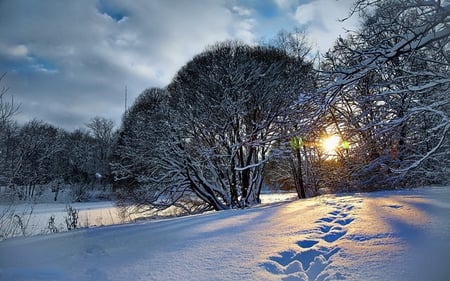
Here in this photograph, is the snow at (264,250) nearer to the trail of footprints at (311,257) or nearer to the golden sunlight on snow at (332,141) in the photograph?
the trail of footprints at (311,257)

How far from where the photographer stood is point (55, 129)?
46500 millimetres

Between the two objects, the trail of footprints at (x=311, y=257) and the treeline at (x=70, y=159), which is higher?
the treeline at (x=70, y=159)

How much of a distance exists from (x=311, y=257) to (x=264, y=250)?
1.64ft

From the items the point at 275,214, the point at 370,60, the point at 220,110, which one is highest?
the point at 220,110

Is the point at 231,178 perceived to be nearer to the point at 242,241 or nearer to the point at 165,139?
the point at 165,139

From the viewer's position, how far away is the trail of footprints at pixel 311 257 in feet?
9.05

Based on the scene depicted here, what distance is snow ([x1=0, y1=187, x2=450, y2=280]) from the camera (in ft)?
9.10

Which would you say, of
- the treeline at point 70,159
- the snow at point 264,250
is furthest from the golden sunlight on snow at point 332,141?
the treeline at point 70,159

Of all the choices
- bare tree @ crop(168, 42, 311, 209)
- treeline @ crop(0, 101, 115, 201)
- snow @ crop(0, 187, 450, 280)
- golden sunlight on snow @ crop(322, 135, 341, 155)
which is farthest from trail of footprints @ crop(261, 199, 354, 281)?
treeline @ crop(0, 101, 115, 201)

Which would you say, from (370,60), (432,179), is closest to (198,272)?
(370,60)

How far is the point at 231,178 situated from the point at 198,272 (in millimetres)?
12529

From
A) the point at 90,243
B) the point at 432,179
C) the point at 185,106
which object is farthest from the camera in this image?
the point at 185,106

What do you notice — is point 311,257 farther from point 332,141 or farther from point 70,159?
point 70,159

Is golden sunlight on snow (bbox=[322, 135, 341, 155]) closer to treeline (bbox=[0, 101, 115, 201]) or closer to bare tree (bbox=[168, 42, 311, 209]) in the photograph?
bare tree (bbox=[168, 42, 311, 209])
